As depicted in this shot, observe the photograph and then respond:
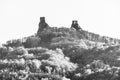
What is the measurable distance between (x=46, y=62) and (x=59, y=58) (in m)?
8.52

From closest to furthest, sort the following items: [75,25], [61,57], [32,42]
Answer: [61,57] < [32,42] < [75,25]

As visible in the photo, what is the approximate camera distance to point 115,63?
356 feet

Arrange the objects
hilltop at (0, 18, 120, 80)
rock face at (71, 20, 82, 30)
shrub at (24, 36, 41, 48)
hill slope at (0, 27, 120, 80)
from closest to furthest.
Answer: hilltop at (0, 18, 120, 80) → hill slope at (0, 27, 120, 80) → shrub at (24, 36, 41, 48) → rock face at (71, 20, 82, 30)

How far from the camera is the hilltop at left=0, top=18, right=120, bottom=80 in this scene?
327 ft

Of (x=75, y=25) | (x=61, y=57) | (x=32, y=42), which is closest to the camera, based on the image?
(x=61, y=57)

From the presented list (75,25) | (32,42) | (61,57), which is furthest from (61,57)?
(75,25)

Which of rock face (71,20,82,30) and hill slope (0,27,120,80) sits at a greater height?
rock face (71,20,82,30)

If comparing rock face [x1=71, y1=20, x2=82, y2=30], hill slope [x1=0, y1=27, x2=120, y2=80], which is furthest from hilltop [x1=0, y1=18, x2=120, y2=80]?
rock face [x1=71, y1=20, x2=82, y2=30]

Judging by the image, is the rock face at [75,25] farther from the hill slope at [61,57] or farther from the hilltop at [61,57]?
the hill slope at [61,57]

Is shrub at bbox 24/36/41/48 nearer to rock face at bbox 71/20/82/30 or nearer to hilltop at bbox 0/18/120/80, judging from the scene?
hilltop at bbox 0/18/120/80

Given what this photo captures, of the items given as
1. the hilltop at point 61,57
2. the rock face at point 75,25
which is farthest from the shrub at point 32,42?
the rock face at point 75,25

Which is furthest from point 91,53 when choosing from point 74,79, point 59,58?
point 74,79

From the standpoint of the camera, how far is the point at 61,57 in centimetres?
12038

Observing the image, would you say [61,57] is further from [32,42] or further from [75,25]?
[75,25]
